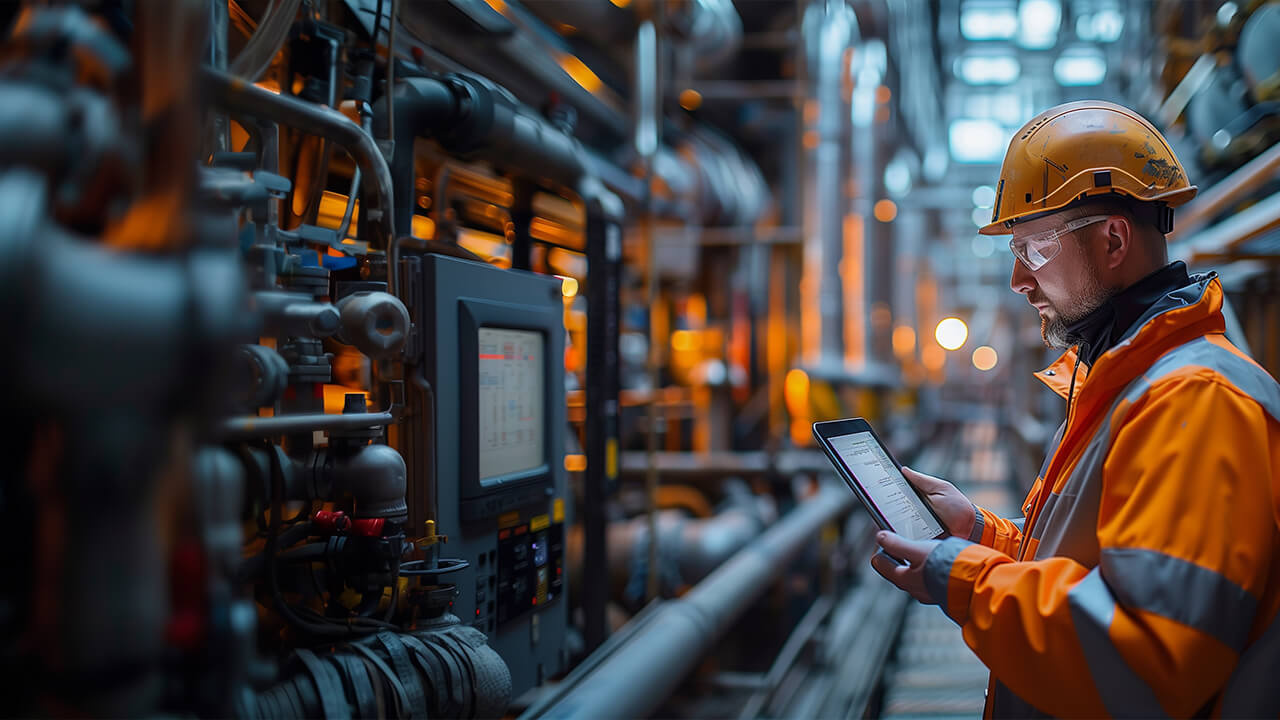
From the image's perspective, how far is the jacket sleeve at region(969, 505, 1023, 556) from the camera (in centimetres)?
181

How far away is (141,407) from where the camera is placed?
A: 75 centimetres

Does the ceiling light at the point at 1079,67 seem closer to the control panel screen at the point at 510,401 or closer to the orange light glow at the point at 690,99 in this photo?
the orange light glow at the point at 690,99

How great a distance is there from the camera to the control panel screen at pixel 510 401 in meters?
2.00

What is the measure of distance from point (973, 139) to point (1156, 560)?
20.4 metres

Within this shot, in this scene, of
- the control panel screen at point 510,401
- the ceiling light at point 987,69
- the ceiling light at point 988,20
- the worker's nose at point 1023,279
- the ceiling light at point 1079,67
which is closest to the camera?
the worker's nose at point 1023,279

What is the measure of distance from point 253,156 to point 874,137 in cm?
948

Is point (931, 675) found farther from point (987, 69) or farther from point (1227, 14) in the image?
point (987, 69)

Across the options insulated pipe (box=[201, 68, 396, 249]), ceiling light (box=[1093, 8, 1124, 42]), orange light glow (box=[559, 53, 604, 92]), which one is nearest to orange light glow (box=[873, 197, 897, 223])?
ceiling light (box=[1093, 8, 1124, 42])

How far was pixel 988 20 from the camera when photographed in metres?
16.8

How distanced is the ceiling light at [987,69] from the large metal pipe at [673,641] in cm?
1642

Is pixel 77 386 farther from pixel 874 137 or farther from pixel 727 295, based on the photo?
pixel 874 137

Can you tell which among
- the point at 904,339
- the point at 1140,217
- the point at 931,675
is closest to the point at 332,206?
the point at 1140,217

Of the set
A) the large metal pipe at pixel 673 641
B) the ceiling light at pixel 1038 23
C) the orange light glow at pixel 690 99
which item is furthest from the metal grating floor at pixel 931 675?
the ceiling light at pixel 1038 23

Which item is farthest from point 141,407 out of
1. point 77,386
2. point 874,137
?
point 874,137
